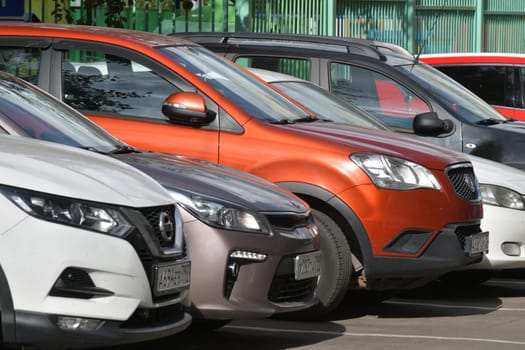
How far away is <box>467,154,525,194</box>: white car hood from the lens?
997cm

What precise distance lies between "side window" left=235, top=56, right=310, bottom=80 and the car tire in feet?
9.90

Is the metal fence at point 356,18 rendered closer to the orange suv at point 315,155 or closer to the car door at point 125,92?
the car door at point 125,92

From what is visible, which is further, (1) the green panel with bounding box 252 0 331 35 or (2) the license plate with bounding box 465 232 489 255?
(1) the green panel with bounding box 252 0 331 35

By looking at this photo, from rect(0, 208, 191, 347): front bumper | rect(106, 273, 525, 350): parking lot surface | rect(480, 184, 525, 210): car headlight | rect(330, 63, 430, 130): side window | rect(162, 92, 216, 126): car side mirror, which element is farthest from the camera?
rect(330, 63, 430, 130): side window

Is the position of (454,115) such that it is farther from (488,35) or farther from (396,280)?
(488,35)

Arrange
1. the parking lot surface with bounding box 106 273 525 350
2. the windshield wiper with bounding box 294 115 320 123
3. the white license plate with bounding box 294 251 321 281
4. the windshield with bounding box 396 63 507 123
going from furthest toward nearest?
1. the windshield with bounding box 396 63 507 123
2. the windshield wiper with bounding box 294 115 320 123
3. the parking lot surface with bounding box 106 273 525 350
4. the white license plate with bounding box 294 251 321 281

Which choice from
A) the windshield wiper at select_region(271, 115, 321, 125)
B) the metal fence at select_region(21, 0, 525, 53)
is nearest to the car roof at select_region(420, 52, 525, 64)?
the metal fence at select_region(21, 0, 525, 53)

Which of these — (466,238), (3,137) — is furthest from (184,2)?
(3,137)

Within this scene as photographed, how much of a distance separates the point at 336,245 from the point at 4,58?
2.63 metres

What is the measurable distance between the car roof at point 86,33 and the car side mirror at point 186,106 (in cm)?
71

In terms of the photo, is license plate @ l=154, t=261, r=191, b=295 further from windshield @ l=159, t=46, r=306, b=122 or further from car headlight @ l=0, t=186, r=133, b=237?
windshield @ l=159, t=46, r=306, b=122

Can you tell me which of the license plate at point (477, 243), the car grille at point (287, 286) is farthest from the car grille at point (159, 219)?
the license plate at point (477, 243)

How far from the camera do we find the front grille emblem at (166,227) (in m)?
6.26

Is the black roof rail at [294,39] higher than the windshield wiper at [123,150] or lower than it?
higher
